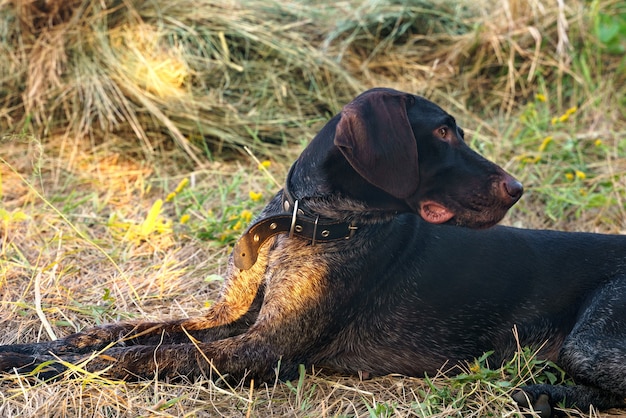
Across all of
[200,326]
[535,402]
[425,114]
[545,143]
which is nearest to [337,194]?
[425,114]

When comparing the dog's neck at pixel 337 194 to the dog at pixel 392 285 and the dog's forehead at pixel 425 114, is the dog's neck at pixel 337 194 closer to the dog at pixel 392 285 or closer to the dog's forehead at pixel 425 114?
the dog at pixel 392 285

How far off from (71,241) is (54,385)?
1.78 meters

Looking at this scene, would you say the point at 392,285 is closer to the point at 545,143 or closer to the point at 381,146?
the point at 381,146

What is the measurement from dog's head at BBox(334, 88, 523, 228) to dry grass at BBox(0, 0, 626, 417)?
2.45ft

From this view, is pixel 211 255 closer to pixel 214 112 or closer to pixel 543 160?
pixel 214 112

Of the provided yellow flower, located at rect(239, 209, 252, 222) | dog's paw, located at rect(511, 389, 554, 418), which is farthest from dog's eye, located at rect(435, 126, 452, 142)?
yellow flower, located at rect(239, 209, 252, 222)

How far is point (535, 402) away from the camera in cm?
341

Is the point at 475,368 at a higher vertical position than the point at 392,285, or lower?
lower

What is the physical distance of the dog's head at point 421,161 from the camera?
130 inches

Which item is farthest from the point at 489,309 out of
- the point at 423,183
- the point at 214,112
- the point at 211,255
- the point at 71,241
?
the point at 214,112

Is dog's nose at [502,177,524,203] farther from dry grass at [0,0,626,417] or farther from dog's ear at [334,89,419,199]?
dry grass at [0,0,626,417]

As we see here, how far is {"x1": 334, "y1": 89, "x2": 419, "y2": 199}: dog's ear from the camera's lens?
3305mm

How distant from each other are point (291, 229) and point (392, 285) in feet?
1.85

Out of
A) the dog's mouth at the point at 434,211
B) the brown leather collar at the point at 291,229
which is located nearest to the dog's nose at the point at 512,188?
the dog's mouth at the point at 434,211
